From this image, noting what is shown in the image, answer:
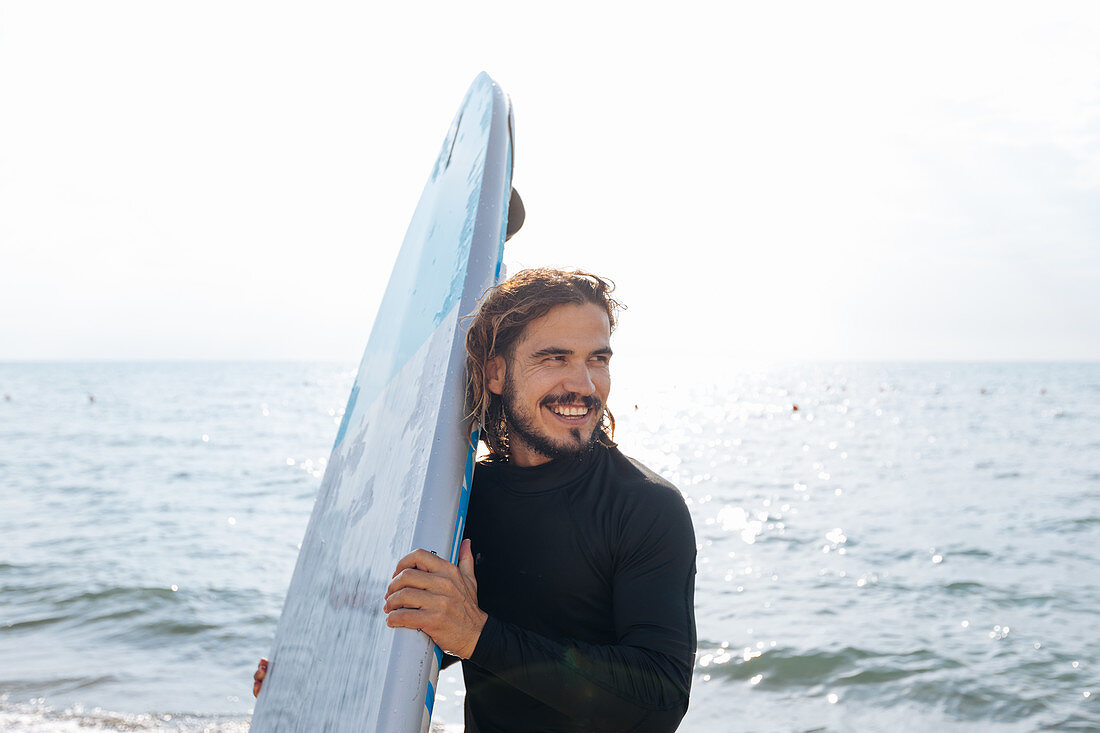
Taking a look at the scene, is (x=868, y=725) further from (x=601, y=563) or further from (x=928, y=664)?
(x=601, y=563)

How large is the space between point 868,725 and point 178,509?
39.2 feet

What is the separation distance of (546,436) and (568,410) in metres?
0.08

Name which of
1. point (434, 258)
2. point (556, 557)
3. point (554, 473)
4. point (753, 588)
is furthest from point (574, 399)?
point (753, 588)

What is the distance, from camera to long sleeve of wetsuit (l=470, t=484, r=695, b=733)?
130cm

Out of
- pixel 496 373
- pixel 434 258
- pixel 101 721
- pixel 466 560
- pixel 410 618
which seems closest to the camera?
pixel 410 618

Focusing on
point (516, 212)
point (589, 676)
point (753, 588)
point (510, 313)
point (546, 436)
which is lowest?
point (753, 588)

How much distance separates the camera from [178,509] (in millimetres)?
13516

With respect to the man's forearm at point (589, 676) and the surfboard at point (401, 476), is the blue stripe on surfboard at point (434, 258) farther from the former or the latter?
the man's forearm at point (589, 676)

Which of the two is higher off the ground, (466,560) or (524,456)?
(524,456)

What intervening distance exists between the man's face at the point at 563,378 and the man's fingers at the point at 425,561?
17.3 inches

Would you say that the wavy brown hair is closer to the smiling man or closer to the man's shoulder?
the smiling man

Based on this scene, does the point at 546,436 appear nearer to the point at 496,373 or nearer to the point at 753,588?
the point at 496,373

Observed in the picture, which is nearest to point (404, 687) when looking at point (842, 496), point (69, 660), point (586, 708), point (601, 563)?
point (586, 708)

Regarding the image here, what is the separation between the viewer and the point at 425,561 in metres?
1.31
